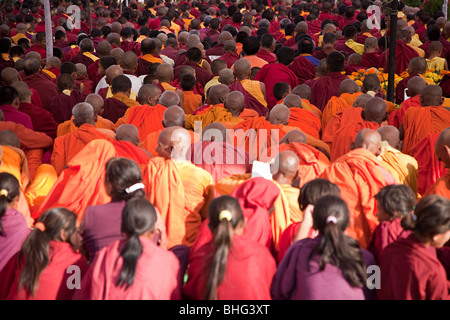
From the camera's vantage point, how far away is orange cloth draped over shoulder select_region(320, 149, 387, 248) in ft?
17.0

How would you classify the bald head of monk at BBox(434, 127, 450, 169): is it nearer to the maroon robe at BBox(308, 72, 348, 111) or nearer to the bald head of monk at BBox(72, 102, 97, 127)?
the bald head of monk at BBox(72, 102, 97, 127)

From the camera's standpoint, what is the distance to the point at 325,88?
29.8ft

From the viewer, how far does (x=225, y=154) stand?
20.1 ft

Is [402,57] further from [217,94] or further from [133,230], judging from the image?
[133,230]

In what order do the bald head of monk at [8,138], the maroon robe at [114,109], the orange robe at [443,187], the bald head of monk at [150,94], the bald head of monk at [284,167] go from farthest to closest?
the maroon robe at [114,109] → the bald head of monk at [150,94] → the bald head of monk at [8,138] → the bald head of monk at [284,167] → the orange robe at [443,187]

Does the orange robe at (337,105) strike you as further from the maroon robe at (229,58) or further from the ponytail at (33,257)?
the ponytail at (33,257)

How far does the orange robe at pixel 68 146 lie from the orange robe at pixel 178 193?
1371 mm

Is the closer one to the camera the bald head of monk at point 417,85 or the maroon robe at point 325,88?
the bald head of monk at point 417,85

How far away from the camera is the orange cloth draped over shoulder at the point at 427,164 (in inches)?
245

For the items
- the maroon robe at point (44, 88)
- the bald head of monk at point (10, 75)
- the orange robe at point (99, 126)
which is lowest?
the orange robe at point (99, 126)

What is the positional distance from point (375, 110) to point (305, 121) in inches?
35.7

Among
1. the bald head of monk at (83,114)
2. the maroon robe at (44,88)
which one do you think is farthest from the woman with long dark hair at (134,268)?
the maroon robe at (44,88)

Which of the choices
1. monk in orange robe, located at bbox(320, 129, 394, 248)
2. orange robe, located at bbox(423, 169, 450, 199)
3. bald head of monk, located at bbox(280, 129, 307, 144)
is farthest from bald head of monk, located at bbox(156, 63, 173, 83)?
orange robe, located at bbox(423, 169, 450, 199)
